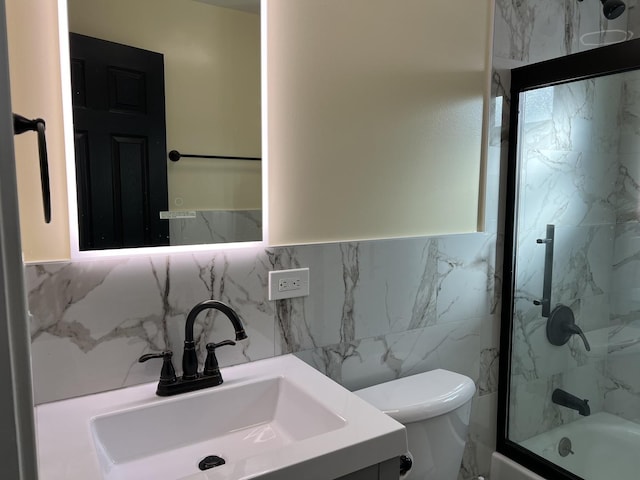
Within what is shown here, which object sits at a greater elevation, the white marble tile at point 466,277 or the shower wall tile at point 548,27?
the shower wall tile at point 548,27

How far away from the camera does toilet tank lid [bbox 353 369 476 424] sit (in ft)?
4.51

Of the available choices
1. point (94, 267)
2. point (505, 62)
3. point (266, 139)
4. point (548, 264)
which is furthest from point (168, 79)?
point (548, 264)

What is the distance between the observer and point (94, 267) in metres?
1.14

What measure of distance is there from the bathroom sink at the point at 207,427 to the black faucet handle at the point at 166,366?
0.06 meters

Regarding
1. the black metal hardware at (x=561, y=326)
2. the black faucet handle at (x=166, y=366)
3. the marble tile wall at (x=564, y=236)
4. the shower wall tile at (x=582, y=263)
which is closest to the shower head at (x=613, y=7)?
the marble tile wall at (x=564, y=236)

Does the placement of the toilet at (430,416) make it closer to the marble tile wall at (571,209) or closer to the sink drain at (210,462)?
the sink drain at (210,462)

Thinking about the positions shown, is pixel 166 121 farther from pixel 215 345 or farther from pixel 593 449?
pixel 593 449

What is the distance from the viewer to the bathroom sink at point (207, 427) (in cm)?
106

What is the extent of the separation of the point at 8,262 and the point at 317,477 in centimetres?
73

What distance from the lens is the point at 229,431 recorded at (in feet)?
3.99

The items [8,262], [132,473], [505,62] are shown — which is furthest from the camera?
[505,62]

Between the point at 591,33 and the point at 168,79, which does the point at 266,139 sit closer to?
the point at 168,79

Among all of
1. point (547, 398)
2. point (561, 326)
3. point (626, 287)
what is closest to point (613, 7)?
point (626, 287)

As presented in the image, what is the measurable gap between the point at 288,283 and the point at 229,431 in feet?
1.47
